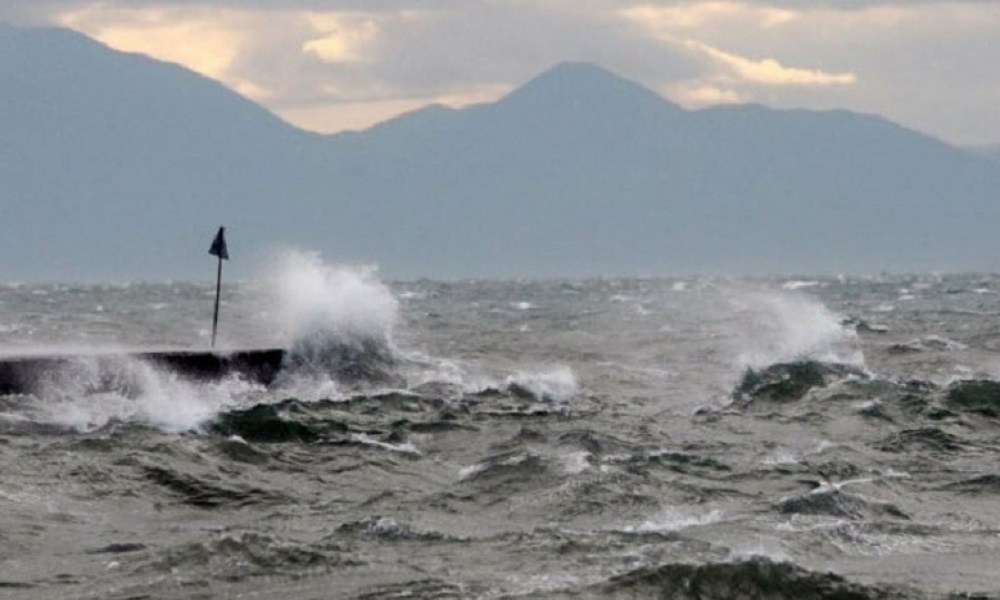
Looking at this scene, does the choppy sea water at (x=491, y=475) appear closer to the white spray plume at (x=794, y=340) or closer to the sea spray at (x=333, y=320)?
the sea spray at (x=333, y=320)

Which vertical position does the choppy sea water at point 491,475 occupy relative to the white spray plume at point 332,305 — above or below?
below

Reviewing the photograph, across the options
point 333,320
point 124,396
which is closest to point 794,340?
point 333,320

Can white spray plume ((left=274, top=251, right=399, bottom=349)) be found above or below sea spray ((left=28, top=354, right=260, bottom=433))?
above

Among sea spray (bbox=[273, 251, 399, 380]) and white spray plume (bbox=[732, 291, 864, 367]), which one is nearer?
sea spray (bbox=[273, 251, 399, 380])

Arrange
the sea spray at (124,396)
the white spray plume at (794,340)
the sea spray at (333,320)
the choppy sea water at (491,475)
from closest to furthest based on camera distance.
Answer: the choppy sea water at (491,475) → the sea spray at (124,396) → the sea spray at (333,320) → the white spray plume at (794,340)

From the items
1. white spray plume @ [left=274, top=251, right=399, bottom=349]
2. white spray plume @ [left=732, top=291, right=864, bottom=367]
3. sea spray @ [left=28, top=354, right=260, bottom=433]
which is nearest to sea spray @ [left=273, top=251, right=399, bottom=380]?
white spray plume @ [left=274, top=251, right=399, bottom=349]

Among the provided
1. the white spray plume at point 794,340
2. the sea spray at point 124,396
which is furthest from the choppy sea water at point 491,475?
the white spray plume at point 794,340

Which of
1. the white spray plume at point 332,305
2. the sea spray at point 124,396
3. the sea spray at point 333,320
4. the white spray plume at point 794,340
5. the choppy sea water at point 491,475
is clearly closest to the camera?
the choppy sea water at point 491,475

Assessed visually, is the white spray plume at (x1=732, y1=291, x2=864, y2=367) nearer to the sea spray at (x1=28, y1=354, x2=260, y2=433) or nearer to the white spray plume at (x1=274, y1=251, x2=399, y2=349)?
the white spray plume at (x1=274, y1=251, x2=399, y2=349)

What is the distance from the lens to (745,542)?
14953 mm

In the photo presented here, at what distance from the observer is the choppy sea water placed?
13.5m

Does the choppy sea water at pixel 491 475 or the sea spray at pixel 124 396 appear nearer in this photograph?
the choppy sea water at pixel 491 475

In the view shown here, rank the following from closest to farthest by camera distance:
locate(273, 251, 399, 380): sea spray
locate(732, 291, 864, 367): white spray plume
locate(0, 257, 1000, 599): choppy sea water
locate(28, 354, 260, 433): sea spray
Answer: locate(0, 257, 1000, 599): choppy sea water
locate(28, 354, 260, 433): sea spray
locate(273, 251, 399, 380): sea spray
locate(732, 291, 864, 367): white spray plume

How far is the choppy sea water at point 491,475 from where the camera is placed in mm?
13516
